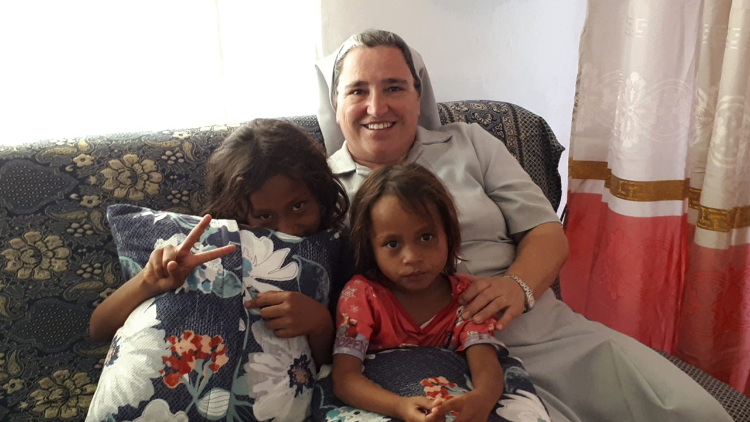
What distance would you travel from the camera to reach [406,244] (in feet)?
3.48

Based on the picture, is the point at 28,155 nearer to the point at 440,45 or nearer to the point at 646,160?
the point at 440,45

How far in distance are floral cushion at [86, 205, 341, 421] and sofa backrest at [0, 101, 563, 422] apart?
156mm

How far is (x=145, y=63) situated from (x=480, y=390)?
1290 mm

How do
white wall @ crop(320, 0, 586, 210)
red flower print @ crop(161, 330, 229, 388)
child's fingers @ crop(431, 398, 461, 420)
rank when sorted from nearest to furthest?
child's fingers @ crop(431, 398, 461, 420)
red flower print @ crop(161, 330, 229, 388)
white wall @ crop(320, 0, 586, 210)

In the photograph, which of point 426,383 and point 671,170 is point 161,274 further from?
point 671,170

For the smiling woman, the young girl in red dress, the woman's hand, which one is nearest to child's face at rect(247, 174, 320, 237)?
the young girl in red dress

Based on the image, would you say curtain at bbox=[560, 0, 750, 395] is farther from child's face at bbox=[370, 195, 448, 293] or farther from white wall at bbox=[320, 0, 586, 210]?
child's face at bbox=[370, 195, 448, 293]

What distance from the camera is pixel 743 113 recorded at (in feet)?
4.50

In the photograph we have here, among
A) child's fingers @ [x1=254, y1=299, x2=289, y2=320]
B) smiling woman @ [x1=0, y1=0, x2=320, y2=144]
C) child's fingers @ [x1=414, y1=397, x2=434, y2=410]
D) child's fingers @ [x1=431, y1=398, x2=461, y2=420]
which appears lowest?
child's fingers @ [x1=414, y1=397, x2=434, y2=410]

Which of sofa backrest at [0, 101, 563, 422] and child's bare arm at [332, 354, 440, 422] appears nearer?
child's bare arm at [332, 354, 440, 422]

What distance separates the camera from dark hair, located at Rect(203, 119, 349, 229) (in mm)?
1122

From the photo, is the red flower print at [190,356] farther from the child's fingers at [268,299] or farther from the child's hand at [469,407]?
the child's hand at [469,407]

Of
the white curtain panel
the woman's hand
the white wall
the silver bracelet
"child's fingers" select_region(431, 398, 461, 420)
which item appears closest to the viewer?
"child's fingers" select_region(431, 398, 461, 420)

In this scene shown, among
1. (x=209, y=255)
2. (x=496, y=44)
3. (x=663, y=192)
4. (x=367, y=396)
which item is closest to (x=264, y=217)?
(x=209, y=255)
